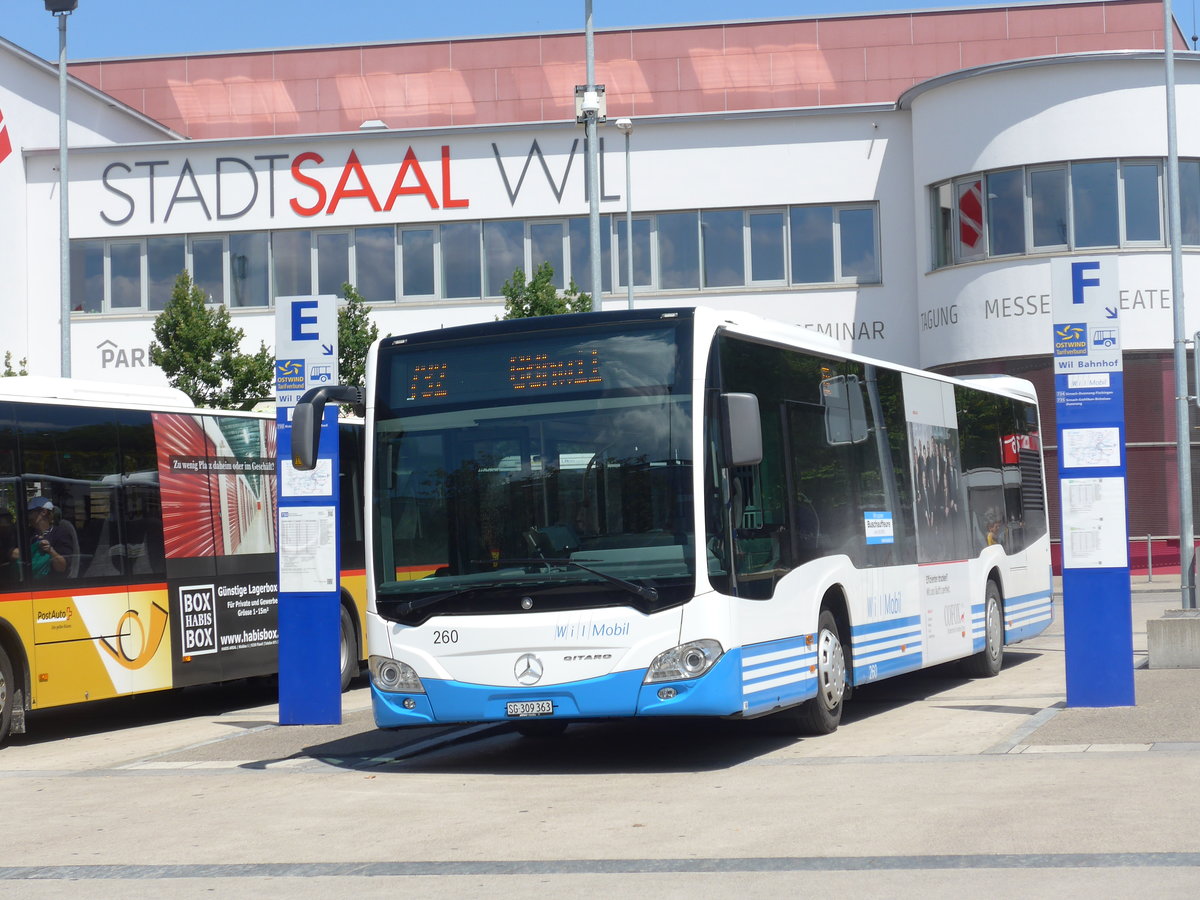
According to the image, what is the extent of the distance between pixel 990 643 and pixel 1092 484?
425cm

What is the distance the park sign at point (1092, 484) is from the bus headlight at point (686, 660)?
391cm

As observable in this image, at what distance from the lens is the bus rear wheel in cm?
1362

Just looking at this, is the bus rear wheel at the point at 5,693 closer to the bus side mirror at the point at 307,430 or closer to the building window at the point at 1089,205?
the bus side mirror at the point at 307,430

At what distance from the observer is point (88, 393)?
14930mm

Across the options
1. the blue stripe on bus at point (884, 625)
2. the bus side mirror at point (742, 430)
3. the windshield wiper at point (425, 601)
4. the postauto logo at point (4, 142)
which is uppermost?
the postauto logo at point (4, 142)

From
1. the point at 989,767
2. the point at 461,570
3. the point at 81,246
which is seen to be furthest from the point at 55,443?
the point at 81,246

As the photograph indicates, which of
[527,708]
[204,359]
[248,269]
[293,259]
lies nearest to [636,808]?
[527,708]

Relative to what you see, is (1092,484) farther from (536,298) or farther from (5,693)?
(536,298)

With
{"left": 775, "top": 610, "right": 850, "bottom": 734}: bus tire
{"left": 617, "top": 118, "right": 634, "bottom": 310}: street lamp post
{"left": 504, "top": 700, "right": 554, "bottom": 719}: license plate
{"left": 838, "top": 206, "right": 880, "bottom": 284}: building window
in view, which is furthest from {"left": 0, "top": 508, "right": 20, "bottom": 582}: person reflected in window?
{"left": 838, "top": 206, "right": 880, "bottom": 284}: building window

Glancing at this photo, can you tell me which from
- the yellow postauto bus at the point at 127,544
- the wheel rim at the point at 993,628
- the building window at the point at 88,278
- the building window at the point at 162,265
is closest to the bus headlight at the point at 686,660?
the yellow postauto bus at the point at 127,544

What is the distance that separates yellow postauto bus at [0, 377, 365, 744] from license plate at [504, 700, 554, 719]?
16.3 feet

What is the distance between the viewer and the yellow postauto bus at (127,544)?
45.5ft

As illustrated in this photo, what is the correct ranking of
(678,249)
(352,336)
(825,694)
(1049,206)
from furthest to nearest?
1. (678,249)
2. (352,336)
3. (1049,206)
4. (825,694)

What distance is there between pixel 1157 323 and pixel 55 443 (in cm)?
2471
